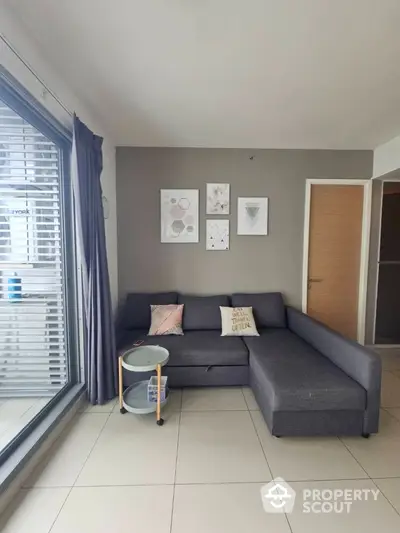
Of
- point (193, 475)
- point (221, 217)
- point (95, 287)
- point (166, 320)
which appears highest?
point (221, 217)

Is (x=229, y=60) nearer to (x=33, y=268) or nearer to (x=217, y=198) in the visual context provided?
(x=217, y=198)

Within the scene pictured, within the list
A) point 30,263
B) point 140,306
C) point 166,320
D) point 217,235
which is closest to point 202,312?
point 166,320

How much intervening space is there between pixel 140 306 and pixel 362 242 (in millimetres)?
2877

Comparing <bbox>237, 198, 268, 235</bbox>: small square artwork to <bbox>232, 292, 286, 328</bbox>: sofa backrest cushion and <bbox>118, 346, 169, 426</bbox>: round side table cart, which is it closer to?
<bbox>232, 292, 286, 328</bbox>: sofa backrest cushion

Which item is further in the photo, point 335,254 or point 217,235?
point 335,254

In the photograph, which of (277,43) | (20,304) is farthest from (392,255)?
(20,304)

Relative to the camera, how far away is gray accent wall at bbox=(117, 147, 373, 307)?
3.29m

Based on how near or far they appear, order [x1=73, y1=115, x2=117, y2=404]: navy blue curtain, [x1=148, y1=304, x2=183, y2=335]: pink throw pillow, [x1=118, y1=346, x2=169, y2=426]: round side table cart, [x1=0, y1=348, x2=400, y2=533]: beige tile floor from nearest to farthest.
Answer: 1. [x1=0, y1=348, x2=400, y2=533]: beige tile floor
2. [x1=118, y1=346, x2=169, y2=426]: round side table cart
3. [x1=73, y1=115, x2=117, y2=404]: navy blue curtain
4. [x1=148, y1=304, x2=183, y2=335]: pink throw pillow

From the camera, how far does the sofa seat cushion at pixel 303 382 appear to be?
73.9 inches

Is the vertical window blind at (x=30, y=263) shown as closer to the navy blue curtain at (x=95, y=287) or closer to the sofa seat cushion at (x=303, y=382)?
the navy blue curtain at (x=95, y=287)

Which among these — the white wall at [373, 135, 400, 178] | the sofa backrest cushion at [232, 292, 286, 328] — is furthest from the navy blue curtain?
the white wall at [373, 135, 400, 178]

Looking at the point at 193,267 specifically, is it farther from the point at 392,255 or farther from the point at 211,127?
the point at 392,255

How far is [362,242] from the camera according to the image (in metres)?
3.44

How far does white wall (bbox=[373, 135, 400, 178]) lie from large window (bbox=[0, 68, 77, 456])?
10.9ft
